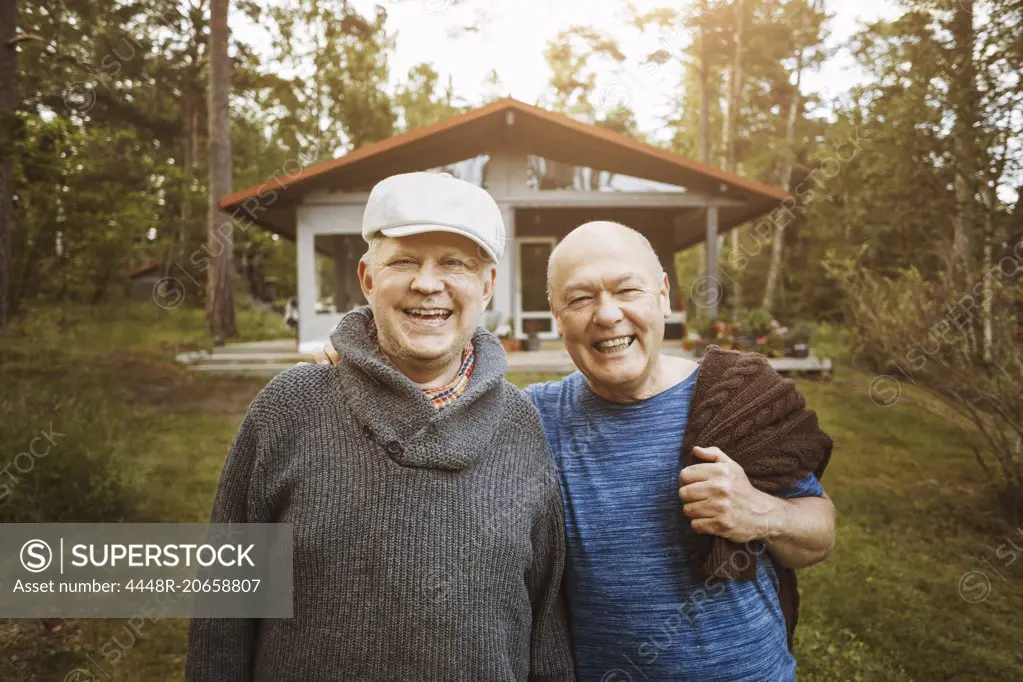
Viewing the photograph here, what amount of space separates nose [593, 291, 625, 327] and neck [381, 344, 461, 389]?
15.8 inches

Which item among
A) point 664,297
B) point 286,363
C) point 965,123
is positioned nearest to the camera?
point 664,297

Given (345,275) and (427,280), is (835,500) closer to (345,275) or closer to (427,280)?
(427,280)

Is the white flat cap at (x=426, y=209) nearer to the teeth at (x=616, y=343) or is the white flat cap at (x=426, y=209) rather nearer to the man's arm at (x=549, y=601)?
the teeth at (x=616, y=343)

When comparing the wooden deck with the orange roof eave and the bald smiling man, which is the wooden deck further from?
the bald smiling man

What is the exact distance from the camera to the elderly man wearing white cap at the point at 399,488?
57.3 inches

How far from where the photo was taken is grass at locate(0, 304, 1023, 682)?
3141mm

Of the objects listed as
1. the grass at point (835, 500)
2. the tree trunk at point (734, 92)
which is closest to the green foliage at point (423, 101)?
the tree trunk at point (734, 92)

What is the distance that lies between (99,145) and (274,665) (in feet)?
19.9

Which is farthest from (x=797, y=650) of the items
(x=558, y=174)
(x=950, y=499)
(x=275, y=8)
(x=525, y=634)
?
(x=275, y=8)

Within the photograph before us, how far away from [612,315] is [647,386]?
0.78 feet

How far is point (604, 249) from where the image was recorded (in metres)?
1.83

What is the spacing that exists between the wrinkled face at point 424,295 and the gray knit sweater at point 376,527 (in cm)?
8

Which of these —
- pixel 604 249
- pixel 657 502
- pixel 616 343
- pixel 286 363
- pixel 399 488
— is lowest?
pixel 286 363

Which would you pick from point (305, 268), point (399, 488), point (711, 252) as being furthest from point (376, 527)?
point (711, 252)
